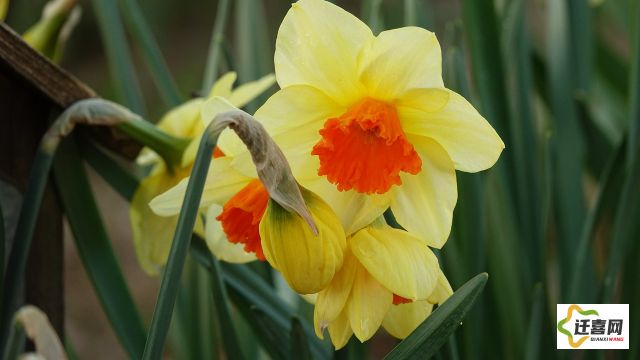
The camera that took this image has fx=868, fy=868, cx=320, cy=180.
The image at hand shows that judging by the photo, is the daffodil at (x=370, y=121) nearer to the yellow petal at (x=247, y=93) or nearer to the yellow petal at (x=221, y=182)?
the yellow petal at (x=221, y=182)

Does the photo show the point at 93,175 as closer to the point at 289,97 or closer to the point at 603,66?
the point at 603,66

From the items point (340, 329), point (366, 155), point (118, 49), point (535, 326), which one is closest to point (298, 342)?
point (340, 329)

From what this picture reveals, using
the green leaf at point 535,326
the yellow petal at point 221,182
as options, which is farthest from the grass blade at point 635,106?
the yellow petal at point 221,182

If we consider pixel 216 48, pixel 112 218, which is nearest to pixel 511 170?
pixel 216 48

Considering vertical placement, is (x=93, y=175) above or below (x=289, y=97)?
below

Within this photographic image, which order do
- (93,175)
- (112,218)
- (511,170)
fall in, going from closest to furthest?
(511,170) < (112,218) < (93,175)

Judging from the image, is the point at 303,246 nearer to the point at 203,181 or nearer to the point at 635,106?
the point at 203,181
